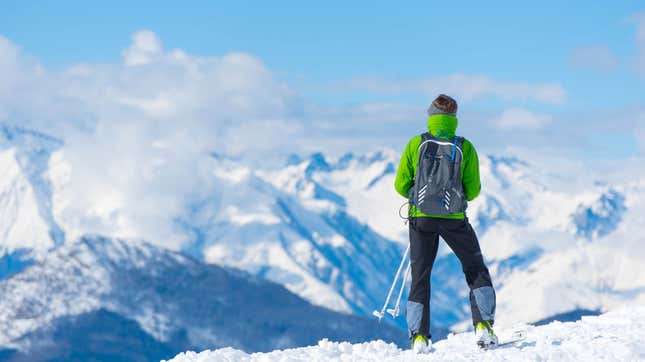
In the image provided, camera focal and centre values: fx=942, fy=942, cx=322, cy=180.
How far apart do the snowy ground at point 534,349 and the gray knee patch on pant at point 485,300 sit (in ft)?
2.72

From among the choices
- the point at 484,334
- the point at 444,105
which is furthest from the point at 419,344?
the point at 444,105

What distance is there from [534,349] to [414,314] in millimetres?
2913

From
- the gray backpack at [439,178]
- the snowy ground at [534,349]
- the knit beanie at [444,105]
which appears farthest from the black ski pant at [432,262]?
the knit beanie at [444,105]

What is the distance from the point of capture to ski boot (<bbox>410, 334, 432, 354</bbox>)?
853 inches

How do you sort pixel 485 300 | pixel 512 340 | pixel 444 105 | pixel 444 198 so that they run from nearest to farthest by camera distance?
pixel 444 198
pixel 444 105
pixel 485 300
pixel 512 340

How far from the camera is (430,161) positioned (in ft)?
66.8

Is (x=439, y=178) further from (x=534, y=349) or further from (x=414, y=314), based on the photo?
(x=534, y=349)

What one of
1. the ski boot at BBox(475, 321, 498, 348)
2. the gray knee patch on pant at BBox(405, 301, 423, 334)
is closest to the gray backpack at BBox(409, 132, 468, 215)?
the gray knee patch on pant at BBox(405, 301, 423, 334)

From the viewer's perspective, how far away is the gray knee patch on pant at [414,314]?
71.2 feet

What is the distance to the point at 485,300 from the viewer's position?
831 inches

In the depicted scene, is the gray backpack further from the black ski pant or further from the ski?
the ski

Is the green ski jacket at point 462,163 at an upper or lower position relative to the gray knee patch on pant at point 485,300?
upper

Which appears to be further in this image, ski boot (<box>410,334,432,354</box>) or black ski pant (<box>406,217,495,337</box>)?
ski boot (<box>410,334,432,354</box>)

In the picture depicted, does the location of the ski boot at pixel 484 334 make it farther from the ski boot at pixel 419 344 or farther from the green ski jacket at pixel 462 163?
the green ski jacket at pixel 462 163
